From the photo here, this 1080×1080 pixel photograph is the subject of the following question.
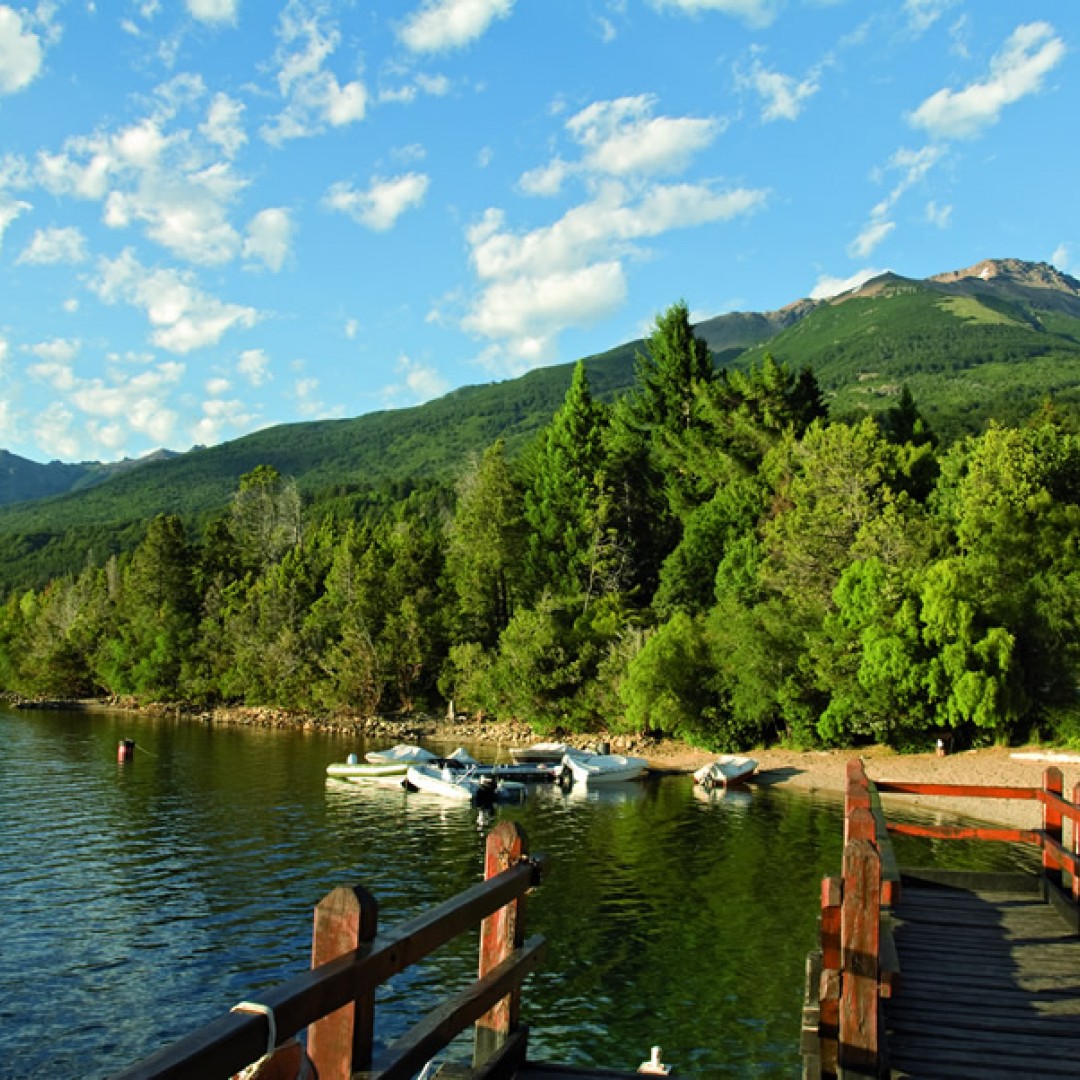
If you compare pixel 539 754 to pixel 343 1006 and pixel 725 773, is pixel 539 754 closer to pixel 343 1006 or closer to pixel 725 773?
pixel 725 773

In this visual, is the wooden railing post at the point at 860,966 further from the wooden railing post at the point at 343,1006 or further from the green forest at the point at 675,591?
the green forest at the point at 675,591

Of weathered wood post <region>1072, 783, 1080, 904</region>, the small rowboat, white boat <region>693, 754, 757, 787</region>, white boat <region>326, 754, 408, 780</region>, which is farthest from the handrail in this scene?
the small rowboat

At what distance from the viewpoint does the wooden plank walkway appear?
679cm

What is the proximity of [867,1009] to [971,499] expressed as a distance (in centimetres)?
5748

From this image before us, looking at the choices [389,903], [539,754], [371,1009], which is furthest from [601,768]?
[371,1009]

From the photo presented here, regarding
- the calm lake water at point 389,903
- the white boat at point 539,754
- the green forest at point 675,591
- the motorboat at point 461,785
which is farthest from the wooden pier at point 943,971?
the white boat at point 539,754

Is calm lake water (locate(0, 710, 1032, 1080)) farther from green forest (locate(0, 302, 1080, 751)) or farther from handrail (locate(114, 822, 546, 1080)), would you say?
green forest (locate(0, 302, 1080, 751))

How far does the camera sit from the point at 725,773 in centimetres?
4597

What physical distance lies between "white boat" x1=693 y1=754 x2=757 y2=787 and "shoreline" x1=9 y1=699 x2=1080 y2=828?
40.1 inches

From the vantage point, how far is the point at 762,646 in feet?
173

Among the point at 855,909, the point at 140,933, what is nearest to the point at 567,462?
the point at 140,933

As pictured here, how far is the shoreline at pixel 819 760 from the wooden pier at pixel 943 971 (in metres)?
17.1

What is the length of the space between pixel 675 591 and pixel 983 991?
198 ft

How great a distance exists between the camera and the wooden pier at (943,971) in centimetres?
611
